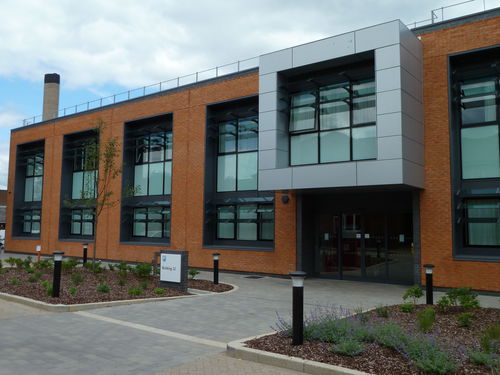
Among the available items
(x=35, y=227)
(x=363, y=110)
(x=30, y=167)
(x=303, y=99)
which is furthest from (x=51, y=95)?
(x=363, y=110)

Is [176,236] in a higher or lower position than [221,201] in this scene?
lower

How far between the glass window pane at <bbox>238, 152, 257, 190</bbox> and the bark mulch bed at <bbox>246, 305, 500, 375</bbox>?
41.6ft

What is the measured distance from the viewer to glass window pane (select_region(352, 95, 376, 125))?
16.5m

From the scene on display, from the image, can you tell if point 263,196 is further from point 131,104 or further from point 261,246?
point 131,104

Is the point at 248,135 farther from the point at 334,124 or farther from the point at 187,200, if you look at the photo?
the point at 334,124

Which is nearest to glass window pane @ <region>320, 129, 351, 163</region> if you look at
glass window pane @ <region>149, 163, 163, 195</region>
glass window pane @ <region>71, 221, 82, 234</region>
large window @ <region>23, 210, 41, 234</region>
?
glass window pane @ <region>149, 163, 163, 195</region>

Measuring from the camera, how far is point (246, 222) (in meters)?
21.1

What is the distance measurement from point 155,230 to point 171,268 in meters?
11.0

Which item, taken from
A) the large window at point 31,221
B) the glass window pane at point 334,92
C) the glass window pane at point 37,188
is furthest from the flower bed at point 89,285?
the glass window pane at point 37,188

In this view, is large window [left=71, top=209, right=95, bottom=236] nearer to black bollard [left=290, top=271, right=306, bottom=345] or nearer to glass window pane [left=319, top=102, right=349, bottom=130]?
glass window pane [left=319, top=102, right=349, bottom=130]

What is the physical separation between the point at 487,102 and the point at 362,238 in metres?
6.40

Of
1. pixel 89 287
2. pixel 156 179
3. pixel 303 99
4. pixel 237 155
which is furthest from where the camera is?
pixel 156 179

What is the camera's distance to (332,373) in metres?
5.90

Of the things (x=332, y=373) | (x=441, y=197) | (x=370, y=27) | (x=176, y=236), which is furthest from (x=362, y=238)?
(x=332, y=373)
